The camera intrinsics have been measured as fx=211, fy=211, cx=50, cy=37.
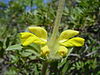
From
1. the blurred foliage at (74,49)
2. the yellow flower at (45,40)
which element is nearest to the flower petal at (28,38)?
the yellow flower at (45,40)

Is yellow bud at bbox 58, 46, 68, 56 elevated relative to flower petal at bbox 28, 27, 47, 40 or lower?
lower

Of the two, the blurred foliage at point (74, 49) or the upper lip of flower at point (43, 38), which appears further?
the blurred foliage at point (74, 49)

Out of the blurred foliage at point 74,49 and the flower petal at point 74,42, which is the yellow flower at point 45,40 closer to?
the flower petal at point 74,42

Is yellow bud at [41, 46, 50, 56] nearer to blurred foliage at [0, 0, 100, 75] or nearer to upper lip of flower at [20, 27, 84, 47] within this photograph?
upper lip of flower at [20, 27, 84, 47]

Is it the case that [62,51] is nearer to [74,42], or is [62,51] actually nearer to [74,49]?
[74,42]

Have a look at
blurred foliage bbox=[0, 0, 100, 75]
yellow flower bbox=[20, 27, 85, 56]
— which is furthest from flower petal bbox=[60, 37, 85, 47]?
blurred foliage bbox=[0, 0, 100, 75]

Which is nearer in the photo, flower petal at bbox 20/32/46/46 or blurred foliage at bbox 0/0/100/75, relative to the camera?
flower petal at bbox 20/32/46/46

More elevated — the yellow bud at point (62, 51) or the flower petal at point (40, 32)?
the flower petal at point (40, 32)

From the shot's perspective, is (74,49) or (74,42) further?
(74,49)

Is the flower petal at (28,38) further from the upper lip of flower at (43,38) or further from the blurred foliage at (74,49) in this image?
the blurred foliage at (74,49)

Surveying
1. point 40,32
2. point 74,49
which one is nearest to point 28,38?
point 40,32

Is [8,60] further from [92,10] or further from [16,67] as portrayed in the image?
[92,10]

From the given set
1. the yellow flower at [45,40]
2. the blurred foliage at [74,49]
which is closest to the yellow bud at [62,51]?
the yellow flower at [45,40]
